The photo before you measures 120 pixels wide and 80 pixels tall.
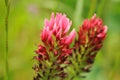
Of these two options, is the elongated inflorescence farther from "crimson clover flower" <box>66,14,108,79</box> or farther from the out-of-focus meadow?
the out-of-focus meadow

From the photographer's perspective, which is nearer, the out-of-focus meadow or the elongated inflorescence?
the elongated inflorescence

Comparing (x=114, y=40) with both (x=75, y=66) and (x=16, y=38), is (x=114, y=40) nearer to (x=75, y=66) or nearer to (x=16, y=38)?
(x=16, y=38)

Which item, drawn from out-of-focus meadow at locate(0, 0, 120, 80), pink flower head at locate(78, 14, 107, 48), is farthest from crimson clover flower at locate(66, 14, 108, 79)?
out-of-focus meadow at locate(0, 0, 120, 80)

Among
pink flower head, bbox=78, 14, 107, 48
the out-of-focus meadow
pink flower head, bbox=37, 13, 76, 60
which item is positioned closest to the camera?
pink flower head, bbox=37, 13, 76, 60

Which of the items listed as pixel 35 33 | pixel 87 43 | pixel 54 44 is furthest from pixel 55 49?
pixel 35 33

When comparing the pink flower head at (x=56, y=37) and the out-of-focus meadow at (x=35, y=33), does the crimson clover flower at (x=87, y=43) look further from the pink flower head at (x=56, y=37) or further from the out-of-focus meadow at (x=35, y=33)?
the out-of-focus meadow at (x=35, y=33)

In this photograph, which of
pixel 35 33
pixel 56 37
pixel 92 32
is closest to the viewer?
pixel 56 37

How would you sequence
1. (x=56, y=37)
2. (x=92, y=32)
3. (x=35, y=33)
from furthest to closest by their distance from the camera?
(x=35, y=33)
(x=92, y=32)
(x=56, y=37)

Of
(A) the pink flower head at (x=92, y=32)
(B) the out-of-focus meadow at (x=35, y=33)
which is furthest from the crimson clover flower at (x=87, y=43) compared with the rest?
(B) the out-of-focus meadow at (x=35, y=33)

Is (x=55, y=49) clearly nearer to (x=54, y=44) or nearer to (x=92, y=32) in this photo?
(x=54, y=44)
